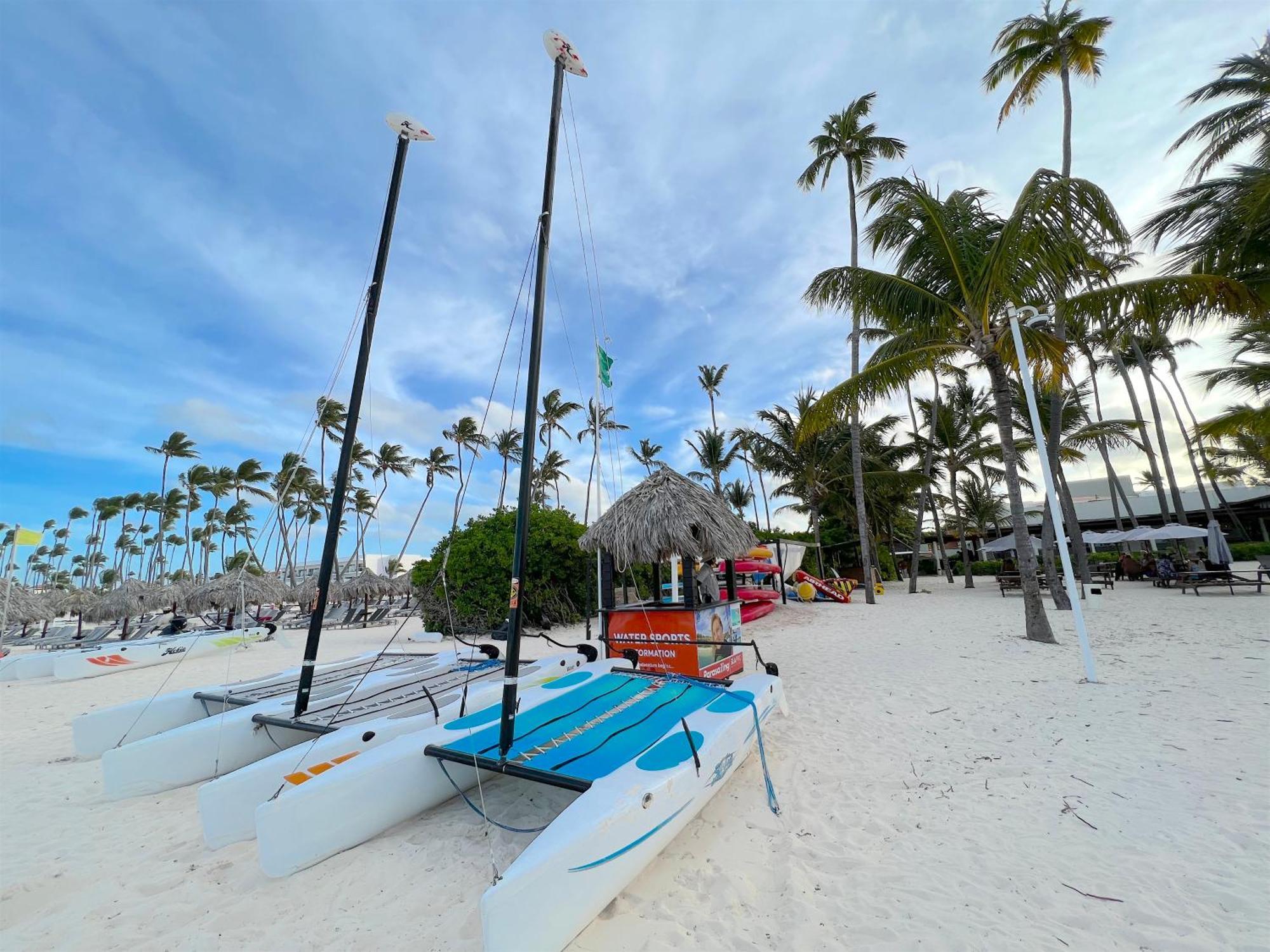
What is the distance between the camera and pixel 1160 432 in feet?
70.0

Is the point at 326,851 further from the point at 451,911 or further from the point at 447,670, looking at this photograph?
the point at 447,670

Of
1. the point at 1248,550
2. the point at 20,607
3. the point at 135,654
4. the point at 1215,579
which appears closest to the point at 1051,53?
the point at 1215,579

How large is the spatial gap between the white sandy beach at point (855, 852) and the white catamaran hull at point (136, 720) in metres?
0.40

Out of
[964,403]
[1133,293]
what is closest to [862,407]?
[1133,293]

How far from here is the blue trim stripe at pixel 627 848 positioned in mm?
2487

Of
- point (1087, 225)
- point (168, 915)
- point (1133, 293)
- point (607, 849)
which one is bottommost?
point (168, 915)

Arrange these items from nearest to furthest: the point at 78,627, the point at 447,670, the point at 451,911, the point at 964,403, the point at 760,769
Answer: the point at 451,911, the point at 760,769, the point at 447,670, the point at 78,627, the point at 964,403

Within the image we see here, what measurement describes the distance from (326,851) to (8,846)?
8.71ft

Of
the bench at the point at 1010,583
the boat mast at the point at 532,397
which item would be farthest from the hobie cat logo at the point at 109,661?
the bench at the point at 1010,583

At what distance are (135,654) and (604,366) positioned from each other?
43.2ft

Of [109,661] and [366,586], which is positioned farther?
[366,586]

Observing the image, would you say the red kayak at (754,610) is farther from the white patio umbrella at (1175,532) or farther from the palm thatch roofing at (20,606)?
the palm thatch roofing at (20,606)

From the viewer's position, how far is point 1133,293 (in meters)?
8.22

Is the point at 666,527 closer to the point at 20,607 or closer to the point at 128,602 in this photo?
the point at 128,602
